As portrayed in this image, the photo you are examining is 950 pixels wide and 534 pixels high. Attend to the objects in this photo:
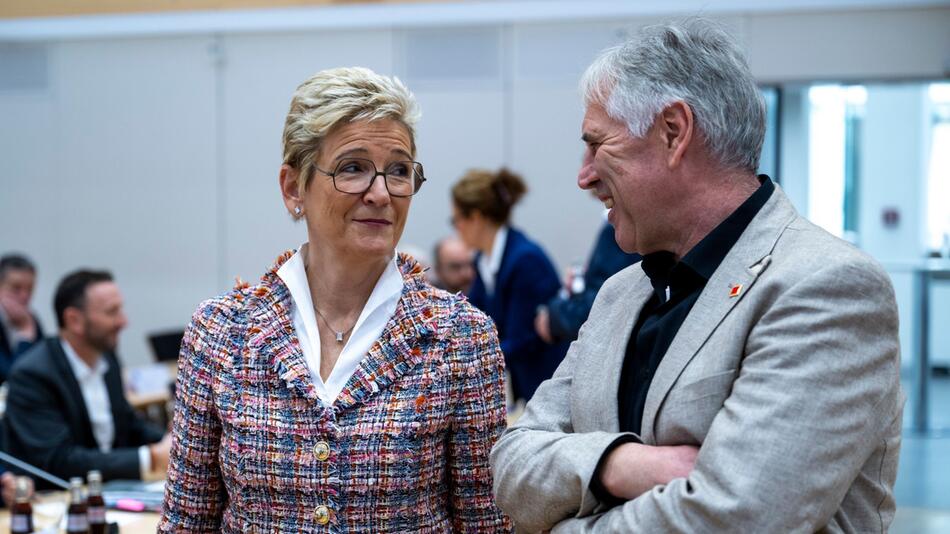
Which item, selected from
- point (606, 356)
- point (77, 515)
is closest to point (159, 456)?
point (77, 515)

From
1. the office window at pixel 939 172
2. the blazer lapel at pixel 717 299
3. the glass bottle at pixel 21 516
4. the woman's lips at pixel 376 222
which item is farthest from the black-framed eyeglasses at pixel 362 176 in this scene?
the office window at pixel 939 172

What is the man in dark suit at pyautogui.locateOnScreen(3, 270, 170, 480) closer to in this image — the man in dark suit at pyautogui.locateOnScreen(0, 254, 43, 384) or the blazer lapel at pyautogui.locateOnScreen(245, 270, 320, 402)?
the blazer lapel at pyautogui.locateOnScreen(245, 270, 320, 402)

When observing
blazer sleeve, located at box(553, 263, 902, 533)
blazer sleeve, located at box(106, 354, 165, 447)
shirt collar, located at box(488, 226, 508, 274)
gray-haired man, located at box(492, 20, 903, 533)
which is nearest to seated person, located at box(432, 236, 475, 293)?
shirt collar, located at box(488, 226, 508, 274)

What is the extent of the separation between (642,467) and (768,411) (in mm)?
206

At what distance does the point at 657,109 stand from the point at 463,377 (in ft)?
2.12

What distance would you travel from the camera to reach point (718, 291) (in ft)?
4.81

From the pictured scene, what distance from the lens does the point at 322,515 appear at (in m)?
1.82

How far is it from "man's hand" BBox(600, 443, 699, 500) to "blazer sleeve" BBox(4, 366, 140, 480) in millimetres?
3016

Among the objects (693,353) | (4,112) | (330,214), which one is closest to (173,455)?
(330,214)

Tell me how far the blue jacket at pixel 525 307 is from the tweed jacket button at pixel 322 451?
3.10 metres

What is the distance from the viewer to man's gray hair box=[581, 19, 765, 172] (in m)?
1.50

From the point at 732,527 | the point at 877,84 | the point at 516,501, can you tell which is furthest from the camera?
the point at 877,84

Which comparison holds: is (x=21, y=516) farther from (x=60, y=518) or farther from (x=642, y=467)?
(x=642, y=467)

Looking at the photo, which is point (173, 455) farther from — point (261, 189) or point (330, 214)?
point (261, 189)
